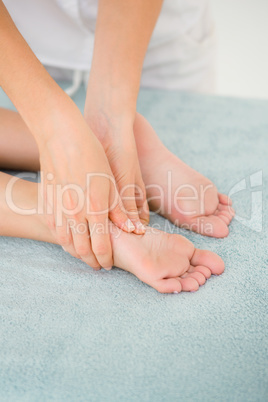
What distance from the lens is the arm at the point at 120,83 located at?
3.17 ft

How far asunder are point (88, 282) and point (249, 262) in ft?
1.03

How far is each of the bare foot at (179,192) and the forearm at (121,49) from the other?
99 mm

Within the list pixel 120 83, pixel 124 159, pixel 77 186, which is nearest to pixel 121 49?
pixel 120 83

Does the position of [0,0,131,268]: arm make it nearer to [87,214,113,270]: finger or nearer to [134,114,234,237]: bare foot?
[87,214,113,270]: finger

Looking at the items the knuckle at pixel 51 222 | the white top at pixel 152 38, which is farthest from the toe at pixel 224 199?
the white top at pixel 152 38

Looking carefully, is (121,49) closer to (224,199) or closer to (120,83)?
(120,83)

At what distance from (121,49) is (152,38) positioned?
0.57 m

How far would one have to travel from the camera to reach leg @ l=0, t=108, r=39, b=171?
1.13 m

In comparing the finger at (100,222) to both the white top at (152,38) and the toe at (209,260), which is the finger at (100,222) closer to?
the toe at (209,260)

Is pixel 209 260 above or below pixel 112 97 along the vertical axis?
below

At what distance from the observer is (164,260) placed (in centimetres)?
87

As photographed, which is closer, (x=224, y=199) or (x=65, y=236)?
(x=65, y=236)

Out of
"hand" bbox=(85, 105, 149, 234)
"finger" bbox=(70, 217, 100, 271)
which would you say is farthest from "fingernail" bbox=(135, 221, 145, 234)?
"finger" bbox=(70, 217, 100, 271)

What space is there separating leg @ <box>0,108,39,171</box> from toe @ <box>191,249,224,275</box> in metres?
0.50
